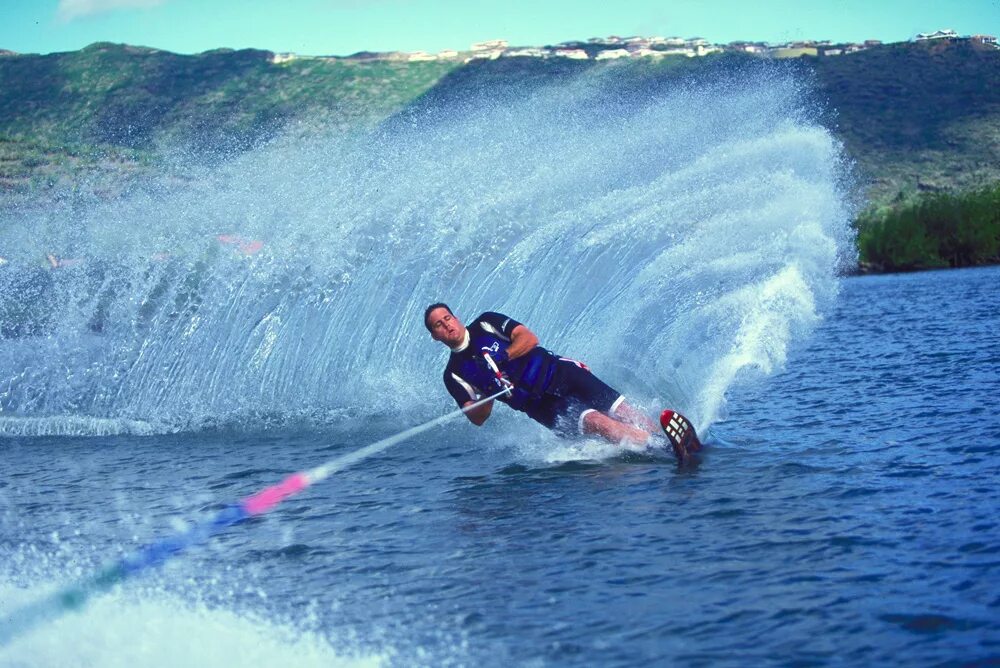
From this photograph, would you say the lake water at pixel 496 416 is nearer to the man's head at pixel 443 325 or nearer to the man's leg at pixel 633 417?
the man's leg at pixel 633 417

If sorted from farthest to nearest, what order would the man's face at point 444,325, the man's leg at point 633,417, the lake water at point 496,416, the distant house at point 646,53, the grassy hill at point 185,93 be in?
the distant house at point 646,53 < the grassy hill at point 185,93 < the man's leg at point 633,417 < the man's face at point 444,325 < the lake water at point 496,416

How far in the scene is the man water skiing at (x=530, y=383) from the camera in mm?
8531

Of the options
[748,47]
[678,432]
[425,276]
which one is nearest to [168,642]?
[678,432]

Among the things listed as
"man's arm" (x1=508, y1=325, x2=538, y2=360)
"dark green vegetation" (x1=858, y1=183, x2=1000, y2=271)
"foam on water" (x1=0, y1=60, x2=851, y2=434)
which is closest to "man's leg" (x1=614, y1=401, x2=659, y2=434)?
"man's arm" (x1=508, y1=325, x2=538, y2=360)

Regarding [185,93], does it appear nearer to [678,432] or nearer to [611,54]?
[611,54]

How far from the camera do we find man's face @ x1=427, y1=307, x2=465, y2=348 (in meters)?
8.37

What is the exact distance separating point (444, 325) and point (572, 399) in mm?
1172

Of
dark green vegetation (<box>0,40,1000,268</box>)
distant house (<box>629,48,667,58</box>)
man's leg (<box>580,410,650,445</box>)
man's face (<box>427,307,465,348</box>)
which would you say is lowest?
man's leg (<box>580,410,650,445</box>)

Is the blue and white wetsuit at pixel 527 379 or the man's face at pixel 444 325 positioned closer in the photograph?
the man's face at pixel 444 325

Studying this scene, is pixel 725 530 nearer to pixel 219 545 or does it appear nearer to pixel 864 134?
pixel 219 545

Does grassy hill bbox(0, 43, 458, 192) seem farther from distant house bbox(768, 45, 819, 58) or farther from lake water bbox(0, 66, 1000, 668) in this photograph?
lake water bbox(0, 66, 1000, 668)

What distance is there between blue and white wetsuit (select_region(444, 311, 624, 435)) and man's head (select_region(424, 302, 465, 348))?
0.13 m

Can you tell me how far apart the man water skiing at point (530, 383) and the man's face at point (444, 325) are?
0.05 feet

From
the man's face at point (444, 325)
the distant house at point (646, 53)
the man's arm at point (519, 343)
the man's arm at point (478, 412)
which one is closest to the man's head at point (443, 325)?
the man's face at point (444, 325)
